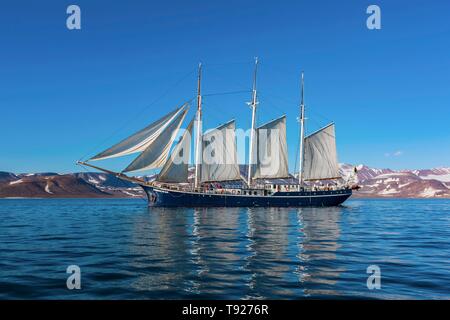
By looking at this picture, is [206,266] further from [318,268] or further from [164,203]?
[164,203]

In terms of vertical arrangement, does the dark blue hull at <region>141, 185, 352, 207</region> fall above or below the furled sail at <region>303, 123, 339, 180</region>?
below

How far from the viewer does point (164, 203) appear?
8256 cm

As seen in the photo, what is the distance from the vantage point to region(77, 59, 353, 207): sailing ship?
244ft

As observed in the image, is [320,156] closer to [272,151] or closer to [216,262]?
[272,151]

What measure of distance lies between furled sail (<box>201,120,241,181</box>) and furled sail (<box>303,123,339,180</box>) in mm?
19819

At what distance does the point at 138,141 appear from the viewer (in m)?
71.3

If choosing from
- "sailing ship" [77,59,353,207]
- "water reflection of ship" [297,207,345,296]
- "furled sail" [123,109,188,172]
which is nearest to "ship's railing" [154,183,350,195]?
"sailing ship" [77,59,353,207]

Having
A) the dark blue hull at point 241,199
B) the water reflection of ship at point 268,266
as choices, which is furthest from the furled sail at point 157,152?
the water reflection of ship at point 268,266

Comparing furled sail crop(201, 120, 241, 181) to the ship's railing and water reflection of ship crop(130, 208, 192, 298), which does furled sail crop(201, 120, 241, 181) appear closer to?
the ship's railing

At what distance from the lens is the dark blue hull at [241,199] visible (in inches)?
3255

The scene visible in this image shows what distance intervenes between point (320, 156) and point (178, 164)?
38052 mm

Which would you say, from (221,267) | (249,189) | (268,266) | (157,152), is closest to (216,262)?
(221,267)

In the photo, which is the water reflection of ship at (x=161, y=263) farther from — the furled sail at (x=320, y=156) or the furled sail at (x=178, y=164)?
the furled sail at (x=320, y=156)
